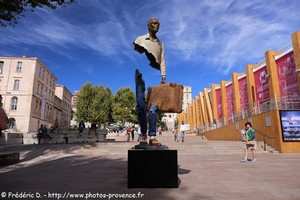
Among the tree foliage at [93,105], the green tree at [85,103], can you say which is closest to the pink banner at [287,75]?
the tree foliage at [93,105]

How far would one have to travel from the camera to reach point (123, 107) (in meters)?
53.1

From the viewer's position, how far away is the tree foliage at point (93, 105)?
48188 millimetres

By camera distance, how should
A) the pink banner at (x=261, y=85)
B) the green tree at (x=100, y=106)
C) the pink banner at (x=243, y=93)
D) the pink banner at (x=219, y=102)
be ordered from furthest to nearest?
the green tree at (x=100, y=106), the pink banner at (x=219, y=102), the pink banner at (x=243, y=93), the pink banner at (x=261, y=85)

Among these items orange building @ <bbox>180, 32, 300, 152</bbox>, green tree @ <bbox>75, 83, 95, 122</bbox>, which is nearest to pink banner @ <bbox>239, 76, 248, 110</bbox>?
orange building @ <bbox>180, 32, 300, 152</bbox>

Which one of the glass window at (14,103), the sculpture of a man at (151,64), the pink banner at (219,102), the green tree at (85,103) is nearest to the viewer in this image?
the sculpture of a man at (151,64)

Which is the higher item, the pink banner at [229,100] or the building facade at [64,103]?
the building facade at [64,103]

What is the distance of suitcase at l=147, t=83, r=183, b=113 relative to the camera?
5688mm

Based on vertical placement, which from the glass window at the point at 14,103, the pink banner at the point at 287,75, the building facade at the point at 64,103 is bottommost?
the pink banner at the point at 287,75

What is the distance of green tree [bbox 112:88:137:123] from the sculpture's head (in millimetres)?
44571

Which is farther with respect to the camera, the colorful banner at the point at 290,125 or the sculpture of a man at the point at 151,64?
the colorful banner at the point at 290,125

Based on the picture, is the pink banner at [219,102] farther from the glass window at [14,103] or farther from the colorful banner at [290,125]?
the glass window at [14,103]

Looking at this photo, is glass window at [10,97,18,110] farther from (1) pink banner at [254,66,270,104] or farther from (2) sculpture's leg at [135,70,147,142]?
(2) sculpture's leg at [135,70,147,142]

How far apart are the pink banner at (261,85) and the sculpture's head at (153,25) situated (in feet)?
60.7

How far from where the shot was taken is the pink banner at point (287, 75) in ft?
62.5
